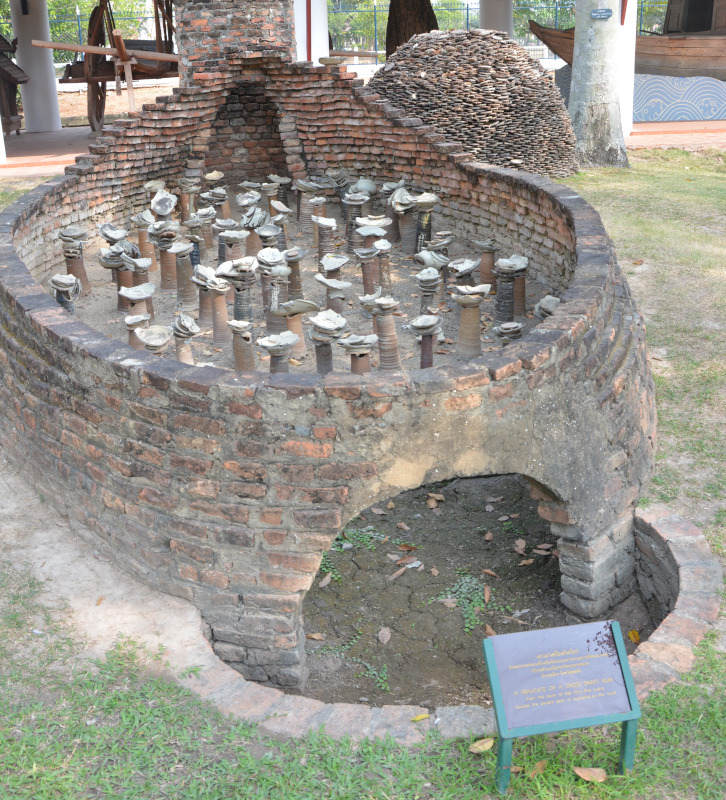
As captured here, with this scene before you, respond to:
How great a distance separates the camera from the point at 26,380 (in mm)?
4316

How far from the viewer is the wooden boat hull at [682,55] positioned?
50.4ft

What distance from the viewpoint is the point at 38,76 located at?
16.5 metres

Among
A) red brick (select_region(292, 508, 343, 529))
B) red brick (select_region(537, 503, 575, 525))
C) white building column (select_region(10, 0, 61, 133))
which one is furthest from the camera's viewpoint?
white building column (select_region(10, 0, 61, 133))

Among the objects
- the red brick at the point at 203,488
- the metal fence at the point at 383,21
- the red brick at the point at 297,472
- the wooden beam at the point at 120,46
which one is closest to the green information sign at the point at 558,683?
the red brick at the point at 297,472

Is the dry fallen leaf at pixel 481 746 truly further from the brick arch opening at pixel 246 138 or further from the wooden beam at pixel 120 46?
the wooden beam at pixel 120 46

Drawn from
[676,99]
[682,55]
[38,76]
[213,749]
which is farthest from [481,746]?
[38,76]

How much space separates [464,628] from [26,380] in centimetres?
244

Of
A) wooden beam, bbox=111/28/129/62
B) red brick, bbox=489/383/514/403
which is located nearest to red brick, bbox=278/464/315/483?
red brick, bbox=489/383/514/403

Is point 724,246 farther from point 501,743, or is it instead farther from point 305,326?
point 501,743

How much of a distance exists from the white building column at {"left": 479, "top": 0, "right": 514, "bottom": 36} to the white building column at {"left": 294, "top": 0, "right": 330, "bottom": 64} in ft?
15.6

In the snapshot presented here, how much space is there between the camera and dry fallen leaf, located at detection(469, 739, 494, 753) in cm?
292

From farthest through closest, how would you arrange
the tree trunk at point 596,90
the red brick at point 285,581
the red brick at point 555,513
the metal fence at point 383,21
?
the metal fence at point 383,21, the tree trunk at point 596,90, the red brick at point 555,513, the red brick at point 285,581

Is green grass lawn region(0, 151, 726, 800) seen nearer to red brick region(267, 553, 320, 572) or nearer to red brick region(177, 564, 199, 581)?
red brick region(177, 564, 199, 581)

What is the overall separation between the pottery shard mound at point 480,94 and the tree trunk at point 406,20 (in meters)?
4.61
